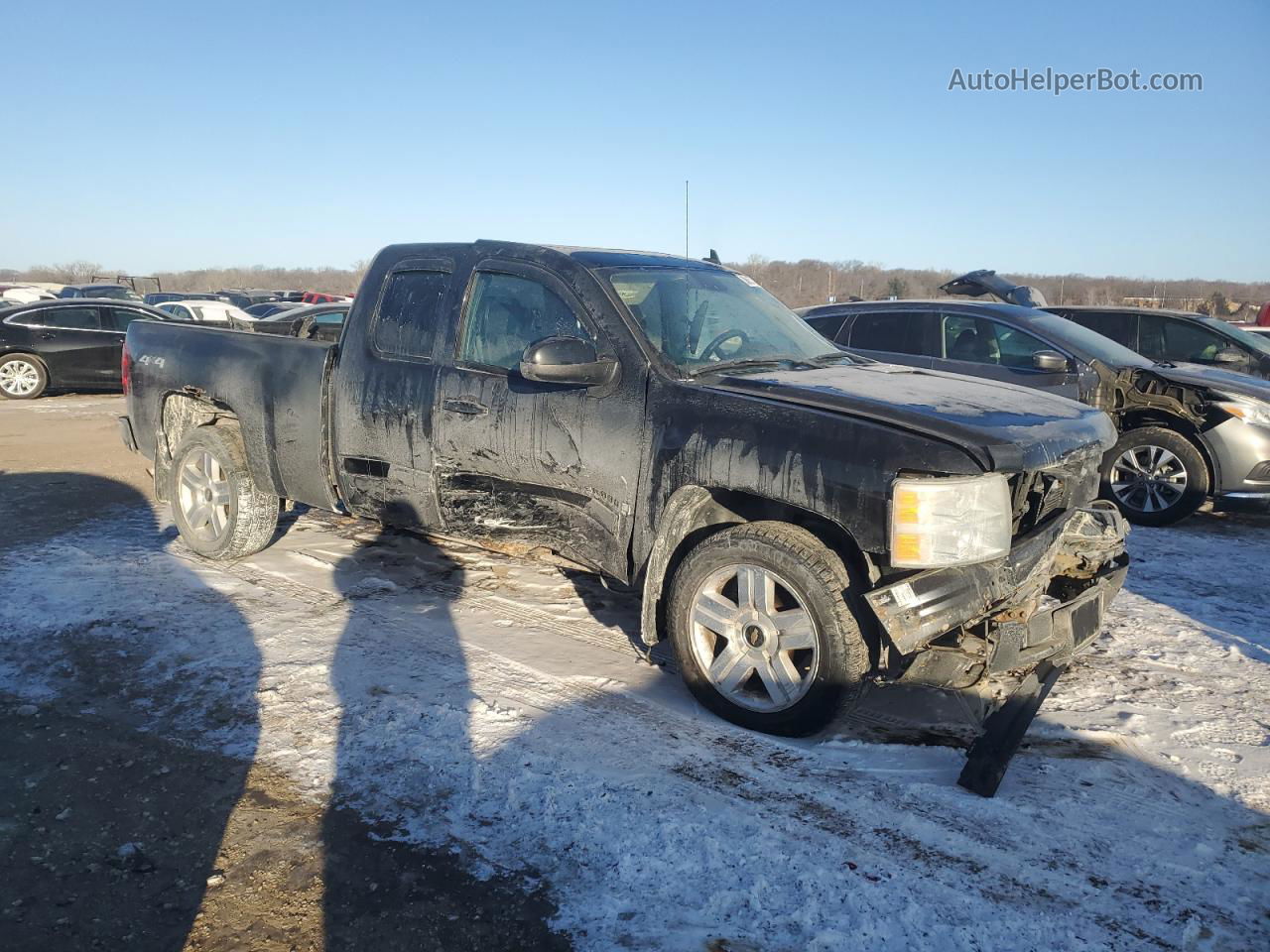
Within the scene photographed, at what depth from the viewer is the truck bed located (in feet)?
16.9

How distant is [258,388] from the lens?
5371 mm

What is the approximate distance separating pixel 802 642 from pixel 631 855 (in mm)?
1054

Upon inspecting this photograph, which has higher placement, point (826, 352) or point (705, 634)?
point (826, 352)

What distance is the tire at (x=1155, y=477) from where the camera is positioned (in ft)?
23.6

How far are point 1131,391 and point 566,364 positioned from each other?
5669 mm

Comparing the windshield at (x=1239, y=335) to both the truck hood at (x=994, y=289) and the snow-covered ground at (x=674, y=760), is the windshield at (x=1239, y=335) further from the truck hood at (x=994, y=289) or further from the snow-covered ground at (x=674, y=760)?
the snow-covered ground at (x=674, y=760)

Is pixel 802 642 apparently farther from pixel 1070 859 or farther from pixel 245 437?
pixel 245 437

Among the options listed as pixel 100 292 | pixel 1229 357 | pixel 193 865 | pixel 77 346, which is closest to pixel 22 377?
pixel 77 346

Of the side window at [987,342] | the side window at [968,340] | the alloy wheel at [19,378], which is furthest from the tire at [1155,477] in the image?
the alloy wheel at [19,378]

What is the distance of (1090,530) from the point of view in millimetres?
3863

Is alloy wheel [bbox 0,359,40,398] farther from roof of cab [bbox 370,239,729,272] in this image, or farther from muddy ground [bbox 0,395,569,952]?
muddy ground [bbox 0,395,569,952]

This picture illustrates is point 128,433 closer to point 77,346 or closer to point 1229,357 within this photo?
point 1229,357

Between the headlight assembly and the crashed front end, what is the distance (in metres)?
0.10

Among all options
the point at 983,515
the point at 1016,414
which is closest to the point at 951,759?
the point at 983,515
